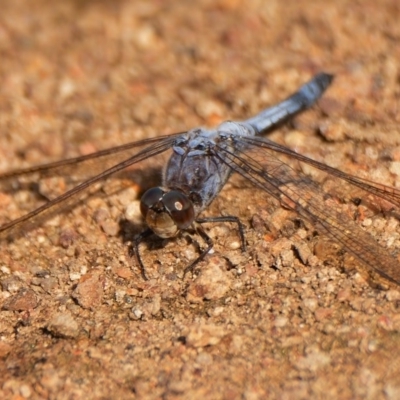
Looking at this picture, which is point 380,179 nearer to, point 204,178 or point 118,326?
point 204,178

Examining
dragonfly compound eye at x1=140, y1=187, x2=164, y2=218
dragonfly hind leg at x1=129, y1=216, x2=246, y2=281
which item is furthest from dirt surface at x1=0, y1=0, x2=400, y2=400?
dragonfly compound eye at x1=140, y1=187, x2=164, y2=218

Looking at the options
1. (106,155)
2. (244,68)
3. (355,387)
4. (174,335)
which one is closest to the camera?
(355,387)

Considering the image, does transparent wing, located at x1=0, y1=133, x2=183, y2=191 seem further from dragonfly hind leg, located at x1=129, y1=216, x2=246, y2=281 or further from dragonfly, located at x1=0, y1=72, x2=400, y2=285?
dragonfly hind leg, located at x1=129, y1=216, x2=246, y2=281

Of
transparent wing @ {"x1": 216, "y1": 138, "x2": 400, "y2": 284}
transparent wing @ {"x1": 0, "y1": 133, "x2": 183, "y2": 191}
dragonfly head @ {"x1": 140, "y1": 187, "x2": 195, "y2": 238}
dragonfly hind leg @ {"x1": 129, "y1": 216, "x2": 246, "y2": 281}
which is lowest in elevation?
transparent wing @ {"x1": 0, "y1": 133, "x2": 183, "y2": 191}

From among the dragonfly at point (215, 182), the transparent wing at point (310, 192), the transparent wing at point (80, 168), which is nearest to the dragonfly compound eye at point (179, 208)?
the dragonfly at point (215, 182)

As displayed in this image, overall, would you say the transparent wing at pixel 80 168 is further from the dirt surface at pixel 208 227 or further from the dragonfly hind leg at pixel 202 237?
the dragonfly hind leg at pixel 202 237

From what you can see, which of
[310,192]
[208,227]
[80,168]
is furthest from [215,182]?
[80,168]

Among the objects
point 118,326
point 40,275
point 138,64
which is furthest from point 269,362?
point 138,64
